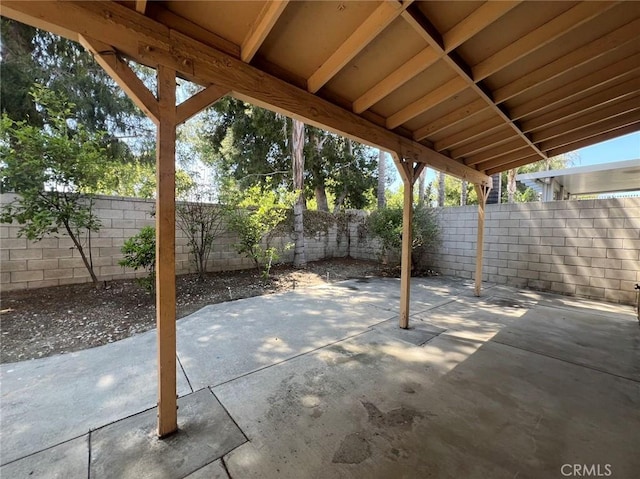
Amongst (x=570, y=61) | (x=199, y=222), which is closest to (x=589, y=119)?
(x=570, y=61)

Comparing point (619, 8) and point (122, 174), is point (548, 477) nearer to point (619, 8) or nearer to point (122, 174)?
point (619, 8)

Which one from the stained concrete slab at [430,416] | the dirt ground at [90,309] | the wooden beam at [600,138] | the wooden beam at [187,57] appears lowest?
the stained concrete slab at [430,416]

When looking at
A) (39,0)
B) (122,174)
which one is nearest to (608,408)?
(39,0)

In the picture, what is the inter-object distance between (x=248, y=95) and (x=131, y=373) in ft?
7.87

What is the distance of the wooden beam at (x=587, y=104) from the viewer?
8.63ft

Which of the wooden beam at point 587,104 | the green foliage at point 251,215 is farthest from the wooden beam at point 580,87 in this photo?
the green foliage at point 251,215

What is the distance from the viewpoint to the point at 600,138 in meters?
3.74

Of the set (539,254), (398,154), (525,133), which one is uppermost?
(525,133)

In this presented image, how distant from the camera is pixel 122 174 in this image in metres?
6.82

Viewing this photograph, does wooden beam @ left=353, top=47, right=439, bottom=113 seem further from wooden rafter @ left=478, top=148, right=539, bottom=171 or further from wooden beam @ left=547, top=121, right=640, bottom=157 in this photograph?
wooden beam @ left=547, top=121, right=640, bottom=157

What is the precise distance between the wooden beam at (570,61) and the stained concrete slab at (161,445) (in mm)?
3523

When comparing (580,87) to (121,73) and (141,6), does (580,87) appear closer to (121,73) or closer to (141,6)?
(141,6)

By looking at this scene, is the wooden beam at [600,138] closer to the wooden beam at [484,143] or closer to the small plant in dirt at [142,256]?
the wooden beam at [484,143]

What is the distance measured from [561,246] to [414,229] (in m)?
2.73
